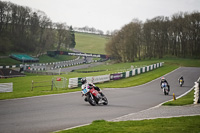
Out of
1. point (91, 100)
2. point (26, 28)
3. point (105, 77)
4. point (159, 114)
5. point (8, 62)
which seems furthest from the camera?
point (26, 28)

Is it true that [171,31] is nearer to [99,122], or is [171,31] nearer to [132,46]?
[132,46]

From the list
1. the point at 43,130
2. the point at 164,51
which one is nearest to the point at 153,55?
the point at 164,51

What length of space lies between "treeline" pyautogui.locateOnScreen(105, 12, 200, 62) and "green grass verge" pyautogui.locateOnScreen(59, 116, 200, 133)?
226 feet

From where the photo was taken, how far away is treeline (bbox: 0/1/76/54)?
8656cm

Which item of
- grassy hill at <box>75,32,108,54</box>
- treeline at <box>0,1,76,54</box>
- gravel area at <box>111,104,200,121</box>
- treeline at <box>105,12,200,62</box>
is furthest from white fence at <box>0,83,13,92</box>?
grassy hill at <box>75,32,108,54</box>

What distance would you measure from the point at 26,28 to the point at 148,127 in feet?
307

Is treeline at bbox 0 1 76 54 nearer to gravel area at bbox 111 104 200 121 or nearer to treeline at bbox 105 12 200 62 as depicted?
treeline at bbox 105 12 200 62

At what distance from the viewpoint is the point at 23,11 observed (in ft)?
302

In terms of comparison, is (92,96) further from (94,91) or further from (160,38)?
(160,38)

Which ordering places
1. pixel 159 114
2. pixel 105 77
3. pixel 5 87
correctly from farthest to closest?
pixel 105 77
pixel 5 87
pixel 159 114

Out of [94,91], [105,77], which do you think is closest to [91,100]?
[94,91]

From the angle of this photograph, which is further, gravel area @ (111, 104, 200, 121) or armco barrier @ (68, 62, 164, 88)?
armco barrier @ (68, 62, 164, 88)

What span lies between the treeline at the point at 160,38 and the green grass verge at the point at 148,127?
68.8m

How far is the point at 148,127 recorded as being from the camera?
26.1 feet
